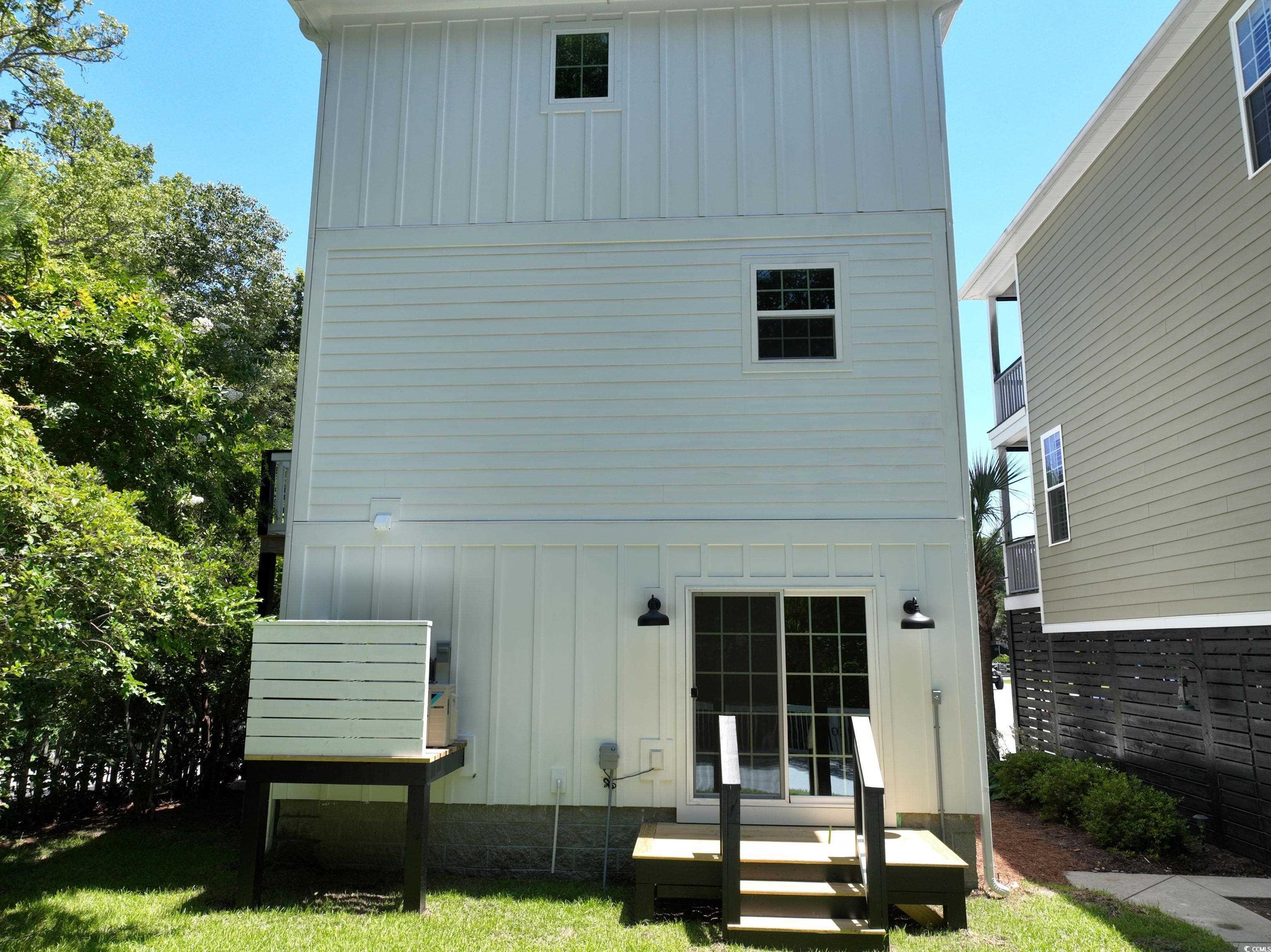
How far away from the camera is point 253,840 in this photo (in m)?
5.68

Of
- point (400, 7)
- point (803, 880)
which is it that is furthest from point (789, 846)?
point (400, 7)

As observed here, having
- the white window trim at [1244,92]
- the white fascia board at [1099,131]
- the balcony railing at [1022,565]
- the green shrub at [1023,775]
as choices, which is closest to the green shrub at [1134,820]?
the green shrub at [1023,775]

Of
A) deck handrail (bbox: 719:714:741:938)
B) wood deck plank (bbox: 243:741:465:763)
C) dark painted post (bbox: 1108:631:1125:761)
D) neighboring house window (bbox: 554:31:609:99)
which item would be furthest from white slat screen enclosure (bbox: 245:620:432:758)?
dark painted post (bbox: 1108:631:1125:761)

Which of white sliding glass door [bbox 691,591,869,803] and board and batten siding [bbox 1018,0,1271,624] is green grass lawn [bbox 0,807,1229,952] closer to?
white sliding glass door [bbox 691,591,869,803]

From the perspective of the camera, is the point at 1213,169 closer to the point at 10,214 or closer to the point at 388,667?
the point at 388,667

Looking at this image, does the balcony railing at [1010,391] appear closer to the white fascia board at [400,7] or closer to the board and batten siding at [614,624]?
the white fascia board at [400,7]

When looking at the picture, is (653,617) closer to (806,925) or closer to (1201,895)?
(806,925)

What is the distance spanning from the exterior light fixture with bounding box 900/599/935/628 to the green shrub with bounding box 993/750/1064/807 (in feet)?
14.7

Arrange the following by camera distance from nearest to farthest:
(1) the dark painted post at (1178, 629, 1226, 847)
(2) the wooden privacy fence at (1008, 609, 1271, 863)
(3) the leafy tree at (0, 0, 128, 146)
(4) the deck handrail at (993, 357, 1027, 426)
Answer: (2) the wooden privacy fence at (1008, 609, 1271, 863)
(1) the dark painted post at (1178, 629, 1226, 847)
(3) the leafy tree at (0, 0, 128, 146)
(4) the deck handrail at (993, 357, 1027, 426)

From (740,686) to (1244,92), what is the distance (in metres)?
6.95

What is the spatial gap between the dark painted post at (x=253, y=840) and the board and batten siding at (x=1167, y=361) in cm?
801

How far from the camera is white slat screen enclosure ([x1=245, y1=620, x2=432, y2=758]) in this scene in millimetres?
5652

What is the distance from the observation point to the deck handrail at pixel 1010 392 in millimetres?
13746

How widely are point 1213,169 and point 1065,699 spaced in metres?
6.80
